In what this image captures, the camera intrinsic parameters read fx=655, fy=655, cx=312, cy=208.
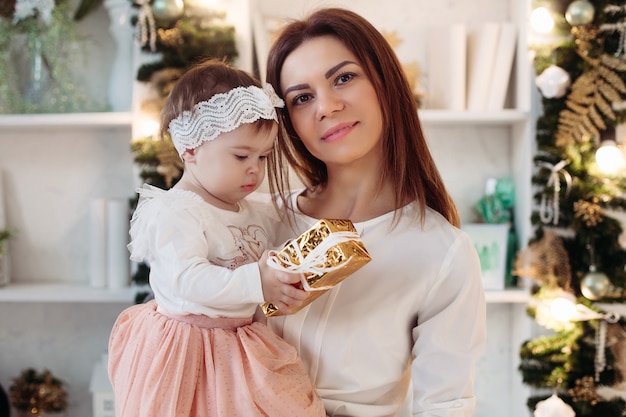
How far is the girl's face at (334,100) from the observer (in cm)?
136

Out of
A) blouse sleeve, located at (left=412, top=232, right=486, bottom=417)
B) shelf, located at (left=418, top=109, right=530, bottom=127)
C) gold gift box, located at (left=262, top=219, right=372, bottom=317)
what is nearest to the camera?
gold gift box, located at (left=262, top=219, right=372, bottom=317)

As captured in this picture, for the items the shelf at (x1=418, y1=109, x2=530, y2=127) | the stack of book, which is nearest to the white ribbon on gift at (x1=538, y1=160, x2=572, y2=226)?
the shelf at (x1=418, y1=109, x2=530, y2=127)

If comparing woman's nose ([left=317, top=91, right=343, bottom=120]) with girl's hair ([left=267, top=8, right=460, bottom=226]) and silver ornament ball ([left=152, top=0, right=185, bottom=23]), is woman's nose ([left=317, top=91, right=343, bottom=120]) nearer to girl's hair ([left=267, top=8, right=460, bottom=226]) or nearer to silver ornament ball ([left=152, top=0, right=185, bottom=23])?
girl's hair ([left=267, top=8, right=460, bottom=226])

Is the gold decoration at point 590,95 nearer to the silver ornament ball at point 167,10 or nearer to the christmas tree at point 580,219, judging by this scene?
the christmas tree at point 580,219

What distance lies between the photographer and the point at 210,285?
1.13 metres

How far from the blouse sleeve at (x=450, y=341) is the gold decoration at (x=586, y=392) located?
90 cm

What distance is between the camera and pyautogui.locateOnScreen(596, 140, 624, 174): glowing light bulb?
6.71 ft

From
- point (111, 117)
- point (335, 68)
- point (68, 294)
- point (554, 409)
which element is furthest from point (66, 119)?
point (554, 409)

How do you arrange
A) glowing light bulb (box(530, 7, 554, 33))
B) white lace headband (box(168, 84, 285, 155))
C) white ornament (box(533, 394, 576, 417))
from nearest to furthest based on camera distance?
1. white lace headband (box(168, 84, 285, 155))
2. white ornament (box(533, 394, 576, 417))
3. glowing light bulb (box(530, 7, 554, 33))

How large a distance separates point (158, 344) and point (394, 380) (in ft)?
1.66

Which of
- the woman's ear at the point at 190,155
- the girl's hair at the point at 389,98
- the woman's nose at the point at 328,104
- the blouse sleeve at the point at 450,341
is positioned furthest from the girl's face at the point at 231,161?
the blouse sleeve at the point at 450,341

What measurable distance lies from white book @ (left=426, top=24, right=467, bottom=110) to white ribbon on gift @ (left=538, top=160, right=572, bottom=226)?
0.39m

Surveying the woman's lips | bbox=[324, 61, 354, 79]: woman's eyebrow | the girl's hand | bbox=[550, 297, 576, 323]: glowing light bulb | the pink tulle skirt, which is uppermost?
bbox=[324, 61, 354, 79]: woman's eyebrow

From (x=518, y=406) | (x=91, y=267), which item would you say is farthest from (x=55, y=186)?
(x=518, y=406)
